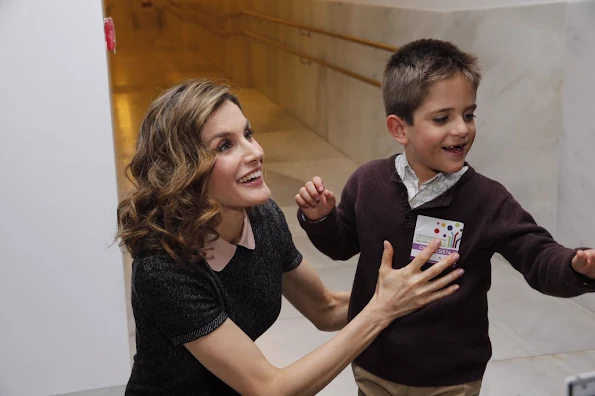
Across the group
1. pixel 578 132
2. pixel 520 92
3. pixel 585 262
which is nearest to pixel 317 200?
pixel 585 262

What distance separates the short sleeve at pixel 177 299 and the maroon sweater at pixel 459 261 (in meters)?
0.40

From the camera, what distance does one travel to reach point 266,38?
9.57m

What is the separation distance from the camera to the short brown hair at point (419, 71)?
68.6 inches

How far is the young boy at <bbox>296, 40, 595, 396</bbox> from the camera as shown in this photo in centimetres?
173

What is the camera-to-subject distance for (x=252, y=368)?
1.75 metres

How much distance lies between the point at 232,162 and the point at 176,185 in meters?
0.14

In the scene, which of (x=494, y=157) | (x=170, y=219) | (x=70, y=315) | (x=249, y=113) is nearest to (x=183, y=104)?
(x=170, y=219)

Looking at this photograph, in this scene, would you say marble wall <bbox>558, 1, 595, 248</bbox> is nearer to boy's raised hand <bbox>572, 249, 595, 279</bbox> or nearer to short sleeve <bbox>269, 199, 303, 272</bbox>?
short sleeve <bbox>269, 199, 303, 272</bbox>

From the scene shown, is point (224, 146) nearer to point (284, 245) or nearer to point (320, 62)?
point (284, 245)

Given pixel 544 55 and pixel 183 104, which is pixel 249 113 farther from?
pixel 183 104

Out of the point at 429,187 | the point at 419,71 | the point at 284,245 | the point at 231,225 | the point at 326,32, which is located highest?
the point at 419,71

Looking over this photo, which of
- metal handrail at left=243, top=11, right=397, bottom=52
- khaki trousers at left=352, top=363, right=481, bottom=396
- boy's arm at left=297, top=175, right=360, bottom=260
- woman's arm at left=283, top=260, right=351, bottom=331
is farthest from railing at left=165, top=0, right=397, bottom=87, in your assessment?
khaki trousers at left=352, top=363, right=481, bottom=396

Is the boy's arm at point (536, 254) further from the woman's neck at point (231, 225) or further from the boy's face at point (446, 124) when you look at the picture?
the woman's neck at point (231, 225)

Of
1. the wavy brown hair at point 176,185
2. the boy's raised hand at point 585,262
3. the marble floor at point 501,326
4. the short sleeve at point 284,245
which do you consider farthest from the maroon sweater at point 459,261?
the marble floor at point 501,326
